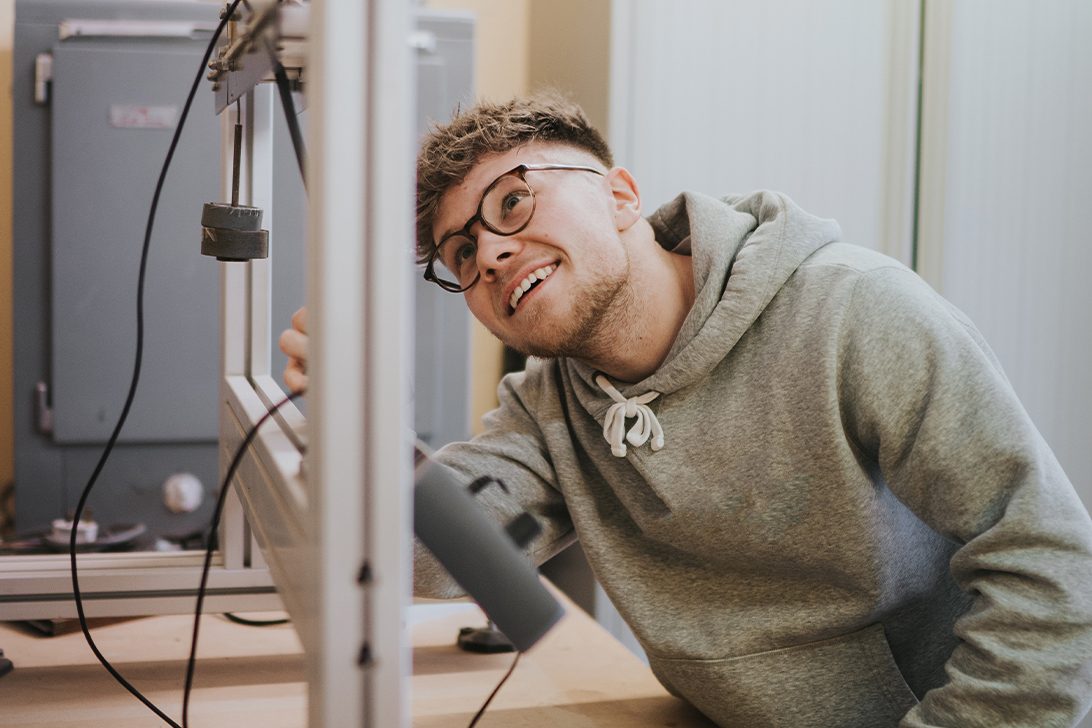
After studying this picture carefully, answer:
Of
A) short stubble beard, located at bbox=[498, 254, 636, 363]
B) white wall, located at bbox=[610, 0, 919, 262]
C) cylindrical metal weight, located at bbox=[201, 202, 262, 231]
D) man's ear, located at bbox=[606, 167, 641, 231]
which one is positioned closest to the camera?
cylindrical metal weight, located at bbox=[201, 202, 262, 231]

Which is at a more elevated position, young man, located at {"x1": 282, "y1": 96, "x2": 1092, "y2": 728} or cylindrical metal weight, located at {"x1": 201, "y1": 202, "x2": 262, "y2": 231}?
cylindrical metal weight, located at {"x1": 201, "y1": 202, "x2": 262, "y2": 231}

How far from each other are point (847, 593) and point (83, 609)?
0.85m

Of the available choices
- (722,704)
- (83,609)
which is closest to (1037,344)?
(722,704)

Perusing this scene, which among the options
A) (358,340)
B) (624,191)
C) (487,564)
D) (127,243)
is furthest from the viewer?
(127,243)

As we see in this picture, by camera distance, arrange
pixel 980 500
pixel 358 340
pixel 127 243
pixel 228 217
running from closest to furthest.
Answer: pixel 358 340 → pixel 980 500 → pixel 228 217 → pixel 127 243

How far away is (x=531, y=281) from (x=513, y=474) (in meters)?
0.23

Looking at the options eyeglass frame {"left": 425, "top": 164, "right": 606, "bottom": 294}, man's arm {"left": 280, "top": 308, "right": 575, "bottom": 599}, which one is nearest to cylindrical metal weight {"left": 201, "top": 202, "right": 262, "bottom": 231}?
eyeglass frame {"left": 425, "top": 164, "right": 606, "bottom": 294}

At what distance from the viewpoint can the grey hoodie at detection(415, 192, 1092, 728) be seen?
0.70m

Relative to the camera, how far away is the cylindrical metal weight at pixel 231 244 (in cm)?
84

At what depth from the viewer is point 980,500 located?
72cm

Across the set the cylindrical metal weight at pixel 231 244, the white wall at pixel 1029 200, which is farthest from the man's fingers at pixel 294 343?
the white wall at pixel 1029 200

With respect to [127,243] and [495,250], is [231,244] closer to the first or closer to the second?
[495,250]

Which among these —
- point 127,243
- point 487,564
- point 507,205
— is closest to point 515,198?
point 507,205

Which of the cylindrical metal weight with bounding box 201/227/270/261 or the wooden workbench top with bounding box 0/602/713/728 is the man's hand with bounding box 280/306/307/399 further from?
the wooden workbench top with bounding box 0/602/713/728
